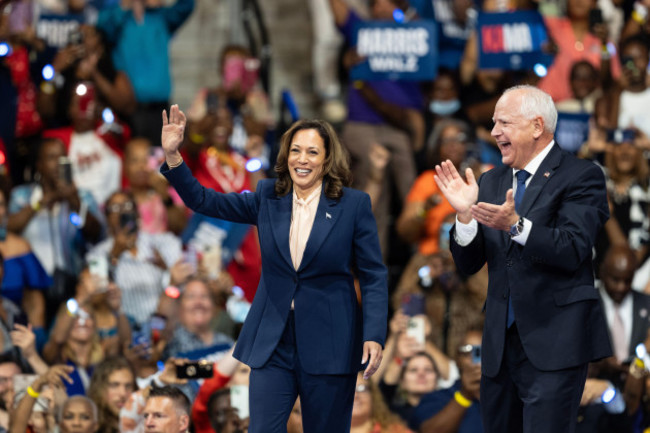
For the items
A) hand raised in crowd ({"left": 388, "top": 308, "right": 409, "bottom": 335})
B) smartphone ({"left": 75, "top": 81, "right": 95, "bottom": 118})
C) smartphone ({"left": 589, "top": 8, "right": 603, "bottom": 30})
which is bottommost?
hand raised in crowd ({"left": 388, "top": 308, "right": 409, "bottom": 335})

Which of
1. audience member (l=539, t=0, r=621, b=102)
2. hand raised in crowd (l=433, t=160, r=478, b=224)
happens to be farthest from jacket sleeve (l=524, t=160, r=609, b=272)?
audience member (l=539, t=0, r=621, b=102)

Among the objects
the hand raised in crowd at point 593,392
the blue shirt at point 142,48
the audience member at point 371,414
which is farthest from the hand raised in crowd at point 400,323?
the blue shirt at point 142,48

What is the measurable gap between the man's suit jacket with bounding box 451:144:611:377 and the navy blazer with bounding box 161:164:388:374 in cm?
36

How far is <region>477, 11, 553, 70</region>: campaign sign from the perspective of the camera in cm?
764

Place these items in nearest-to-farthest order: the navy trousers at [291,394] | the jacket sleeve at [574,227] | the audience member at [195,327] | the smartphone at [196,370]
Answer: the jacket sleeve at [574,227] < the navy trousers at [291,394] < the smartphone at [196,370] < the audience member at [195,327]

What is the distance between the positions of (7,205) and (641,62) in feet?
14.2

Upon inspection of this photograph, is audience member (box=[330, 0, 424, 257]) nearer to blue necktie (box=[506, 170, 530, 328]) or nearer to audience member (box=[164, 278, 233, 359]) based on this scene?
audience member (box=[164, 278, 233, 359])

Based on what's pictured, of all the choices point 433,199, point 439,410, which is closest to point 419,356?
point 439,410

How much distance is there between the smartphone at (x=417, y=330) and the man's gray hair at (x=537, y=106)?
243 cm

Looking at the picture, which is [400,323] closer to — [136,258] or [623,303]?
[623,303]

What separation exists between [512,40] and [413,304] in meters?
2.09

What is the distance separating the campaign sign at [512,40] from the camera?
764 cm

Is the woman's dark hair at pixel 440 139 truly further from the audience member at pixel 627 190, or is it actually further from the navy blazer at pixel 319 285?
the navy blazer at pixel 319 285

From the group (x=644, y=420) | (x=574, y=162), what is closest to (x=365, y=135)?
(x=644, y=420)
